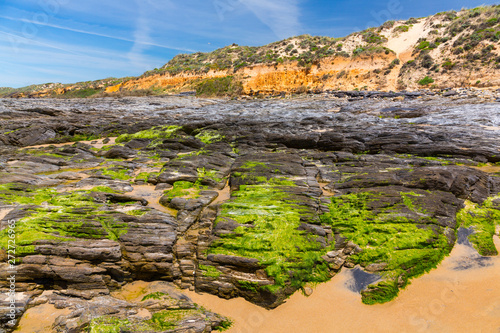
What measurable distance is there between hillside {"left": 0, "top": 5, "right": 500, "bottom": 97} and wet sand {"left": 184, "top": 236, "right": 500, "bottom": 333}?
41.2 m

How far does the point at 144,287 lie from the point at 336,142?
13578mm

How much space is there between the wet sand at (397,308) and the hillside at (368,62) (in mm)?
41181

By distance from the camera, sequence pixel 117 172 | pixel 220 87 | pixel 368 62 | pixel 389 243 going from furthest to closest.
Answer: pixel 220 87, pixel 368 62, pixel 117 172, pixel 389 243

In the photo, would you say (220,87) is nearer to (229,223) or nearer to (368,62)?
(368,62)

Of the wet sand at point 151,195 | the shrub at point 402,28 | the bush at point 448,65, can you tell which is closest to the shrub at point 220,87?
the bush at point 448,65

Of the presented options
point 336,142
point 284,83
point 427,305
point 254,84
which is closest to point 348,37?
point 284,83

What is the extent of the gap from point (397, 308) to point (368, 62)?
55412 mm

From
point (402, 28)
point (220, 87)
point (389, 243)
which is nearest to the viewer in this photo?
point (389, 243)

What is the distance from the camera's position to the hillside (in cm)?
4006

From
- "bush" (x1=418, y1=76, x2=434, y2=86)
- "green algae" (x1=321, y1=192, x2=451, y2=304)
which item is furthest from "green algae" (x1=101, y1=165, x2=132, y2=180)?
"bush" (x1=418, y1=76, x2=434, y2=86)

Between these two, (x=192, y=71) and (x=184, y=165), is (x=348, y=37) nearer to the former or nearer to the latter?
(x=192, y=71)

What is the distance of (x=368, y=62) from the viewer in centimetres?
5078

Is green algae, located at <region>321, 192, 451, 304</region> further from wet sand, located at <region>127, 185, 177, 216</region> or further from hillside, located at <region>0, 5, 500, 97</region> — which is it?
hillside, located at <region>0, 5, 500, 97</region>

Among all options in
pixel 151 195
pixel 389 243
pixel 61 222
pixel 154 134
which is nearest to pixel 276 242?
pixel 389 243
